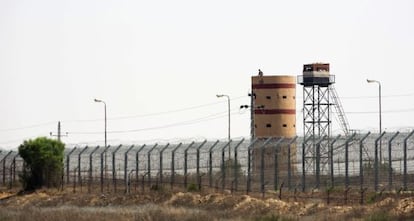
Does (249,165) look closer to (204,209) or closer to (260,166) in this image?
(260,166)

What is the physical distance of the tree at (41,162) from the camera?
6475 centimetres

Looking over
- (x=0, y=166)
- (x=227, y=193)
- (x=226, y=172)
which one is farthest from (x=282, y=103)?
(x=227, y=193)

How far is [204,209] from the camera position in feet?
160

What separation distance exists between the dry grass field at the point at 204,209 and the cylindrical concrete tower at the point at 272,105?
33591 mm

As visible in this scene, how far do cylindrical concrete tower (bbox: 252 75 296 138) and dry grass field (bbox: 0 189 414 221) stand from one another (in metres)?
33.6

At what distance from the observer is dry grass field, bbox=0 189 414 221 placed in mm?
41594

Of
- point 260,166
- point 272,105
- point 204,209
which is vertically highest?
point 272,105

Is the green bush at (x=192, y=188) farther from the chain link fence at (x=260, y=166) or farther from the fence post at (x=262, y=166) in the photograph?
→ the fence post at (x=262, y=166)

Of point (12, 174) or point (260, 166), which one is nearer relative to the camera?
point (260, 166)

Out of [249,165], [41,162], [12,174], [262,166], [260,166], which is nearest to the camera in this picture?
[262,166]

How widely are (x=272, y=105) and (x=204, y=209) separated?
41351 mm

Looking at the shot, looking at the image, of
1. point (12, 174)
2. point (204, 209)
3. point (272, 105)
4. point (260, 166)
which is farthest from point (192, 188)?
point (272, 105)

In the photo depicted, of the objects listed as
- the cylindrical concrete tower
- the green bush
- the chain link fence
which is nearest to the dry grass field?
the green bush

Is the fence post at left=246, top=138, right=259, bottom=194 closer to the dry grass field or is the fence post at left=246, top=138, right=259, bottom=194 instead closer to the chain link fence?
the chain link fence
